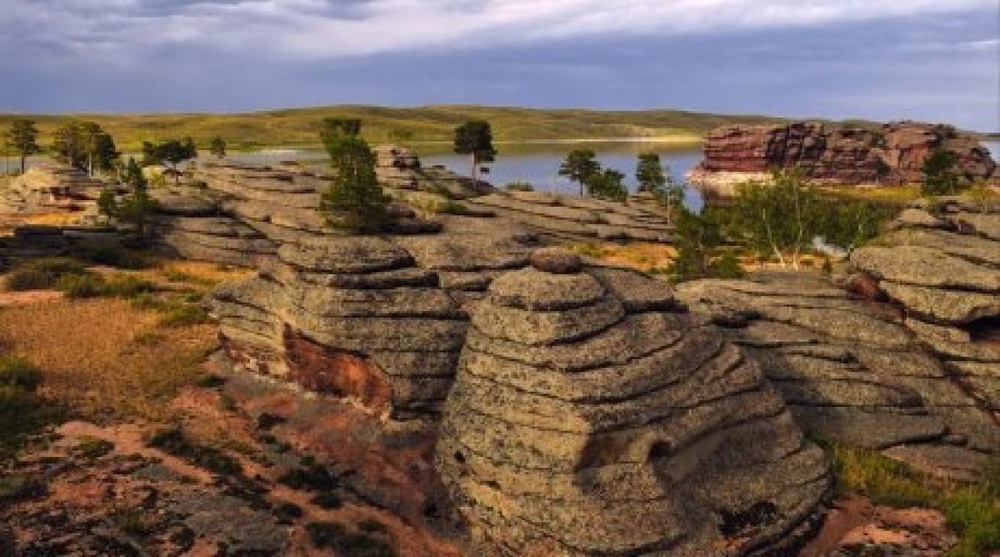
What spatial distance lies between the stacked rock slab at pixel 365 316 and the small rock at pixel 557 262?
4.96 m

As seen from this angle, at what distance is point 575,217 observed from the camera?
9012 cm

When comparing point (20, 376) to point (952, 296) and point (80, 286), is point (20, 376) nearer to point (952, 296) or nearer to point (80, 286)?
point (80, 286)

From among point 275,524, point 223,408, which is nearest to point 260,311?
point 223,408

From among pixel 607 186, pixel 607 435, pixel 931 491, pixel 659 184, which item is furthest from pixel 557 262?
pixel 659 184

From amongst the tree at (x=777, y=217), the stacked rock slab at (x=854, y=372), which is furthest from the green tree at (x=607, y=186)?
the stacked rock slab at (x=854, y=372)

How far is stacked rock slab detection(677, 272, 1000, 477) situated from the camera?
33750mm

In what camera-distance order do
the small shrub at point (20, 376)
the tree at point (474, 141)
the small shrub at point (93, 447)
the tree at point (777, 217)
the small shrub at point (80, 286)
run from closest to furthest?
the small shrub at point (93, 447), the small shrub at point (20, 376), the small shrub at point (80, 286), the tree at point (777, 217), the tree at point (474, 141)

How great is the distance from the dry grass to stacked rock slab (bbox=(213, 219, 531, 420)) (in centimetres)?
379

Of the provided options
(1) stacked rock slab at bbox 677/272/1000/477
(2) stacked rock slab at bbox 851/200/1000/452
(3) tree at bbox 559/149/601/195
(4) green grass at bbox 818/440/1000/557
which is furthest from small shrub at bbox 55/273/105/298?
(3) tree at bbox 559/149/601/195

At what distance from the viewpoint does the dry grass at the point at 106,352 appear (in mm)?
34719

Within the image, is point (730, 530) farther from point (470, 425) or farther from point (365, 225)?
point (365, 225)

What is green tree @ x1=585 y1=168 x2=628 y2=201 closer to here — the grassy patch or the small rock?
the small rock

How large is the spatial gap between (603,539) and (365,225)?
25.1 m

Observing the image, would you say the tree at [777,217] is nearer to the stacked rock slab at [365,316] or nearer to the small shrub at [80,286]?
the stacked rock slab at [365,316]
